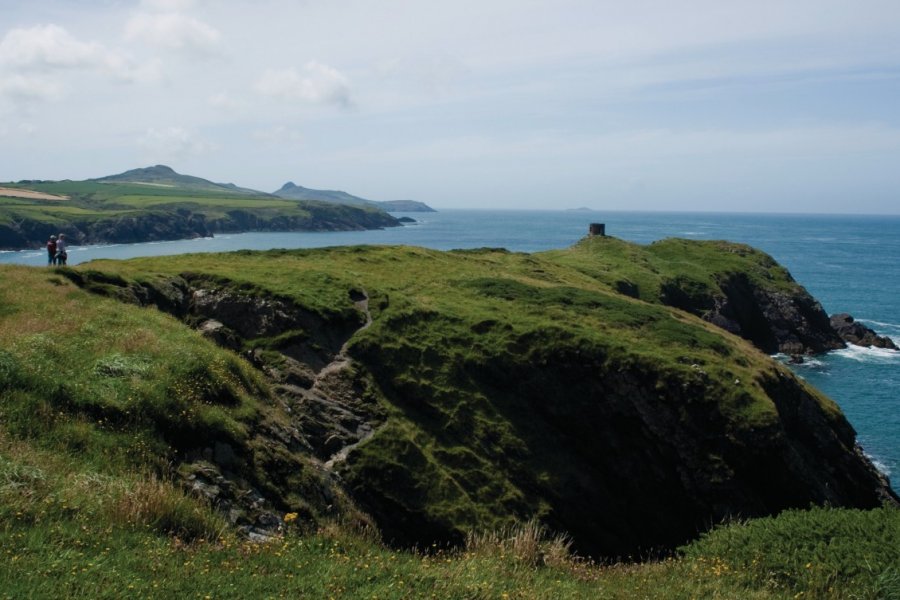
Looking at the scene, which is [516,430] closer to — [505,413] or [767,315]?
[505,413]

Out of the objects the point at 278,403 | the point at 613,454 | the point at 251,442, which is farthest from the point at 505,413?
the point at 251,442

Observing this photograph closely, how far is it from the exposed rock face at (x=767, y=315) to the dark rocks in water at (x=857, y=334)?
10.2 ft

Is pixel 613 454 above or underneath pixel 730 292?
underneath

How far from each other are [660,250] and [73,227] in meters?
155

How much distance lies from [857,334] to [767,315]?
13168mm

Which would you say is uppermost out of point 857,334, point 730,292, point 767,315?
point 730,292

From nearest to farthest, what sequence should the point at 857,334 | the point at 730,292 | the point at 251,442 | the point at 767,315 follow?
the point at 251,442, the point at 730,292, the point at 767,315, the point at 857,334

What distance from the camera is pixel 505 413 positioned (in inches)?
1346

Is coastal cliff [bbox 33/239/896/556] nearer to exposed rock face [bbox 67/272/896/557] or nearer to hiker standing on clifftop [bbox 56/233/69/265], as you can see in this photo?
exposed rock face [bbox 67/272/896/557]

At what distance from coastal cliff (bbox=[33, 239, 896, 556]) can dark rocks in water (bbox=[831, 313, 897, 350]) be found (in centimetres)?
5316

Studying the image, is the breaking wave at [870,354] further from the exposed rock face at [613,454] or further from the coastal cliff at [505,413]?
the exposed rock face at [613,454]

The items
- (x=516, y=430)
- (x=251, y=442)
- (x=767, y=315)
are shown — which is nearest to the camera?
(x=251, y=442)

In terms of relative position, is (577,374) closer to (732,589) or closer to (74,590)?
(732,589)

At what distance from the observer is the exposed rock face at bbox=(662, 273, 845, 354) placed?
7950 centimetres
